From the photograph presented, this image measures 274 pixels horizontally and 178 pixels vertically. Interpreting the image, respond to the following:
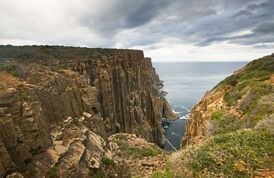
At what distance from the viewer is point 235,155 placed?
16938 millimetres

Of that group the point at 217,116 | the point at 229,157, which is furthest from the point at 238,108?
the point at 229,157

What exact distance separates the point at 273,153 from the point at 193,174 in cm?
444

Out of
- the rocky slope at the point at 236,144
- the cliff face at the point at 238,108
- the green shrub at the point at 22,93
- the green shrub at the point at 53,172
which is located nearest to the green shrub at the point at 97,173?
the green shrub at the point at 53,172

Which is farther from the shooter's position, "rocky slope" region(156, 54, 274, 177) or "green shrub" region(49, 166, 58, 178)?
"green shrub" region(49, 166, 58, 178)

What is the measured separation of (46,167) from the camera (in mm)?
16891

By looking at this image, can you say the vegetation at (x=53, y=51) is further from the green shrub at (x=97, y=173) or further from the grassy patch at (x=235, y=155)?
the grassy patch at (x=235, y=155)

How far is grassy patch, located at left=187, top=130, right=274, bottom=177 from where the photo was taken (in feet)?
51.5

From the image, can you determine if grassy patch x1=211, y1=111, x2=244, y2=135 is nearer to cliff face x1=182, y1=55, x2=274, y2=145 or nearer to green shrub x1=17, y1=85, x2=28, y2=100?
cliff face x1=182, y1=55, x2=274, y2=145

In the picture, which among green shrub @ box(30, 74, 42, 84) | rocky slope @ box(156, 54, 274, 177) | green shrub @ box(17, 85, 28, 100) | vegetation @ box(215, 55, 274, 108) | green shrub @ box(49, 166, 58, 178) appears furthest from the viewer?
vegetation @ box(215, 55, 274, 108)

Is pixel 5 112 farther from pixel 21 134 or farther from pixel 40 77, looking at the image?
pixel 40 77

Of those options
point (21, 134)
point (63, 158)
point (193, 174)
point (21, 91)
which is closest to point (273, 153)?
point (193, 174)

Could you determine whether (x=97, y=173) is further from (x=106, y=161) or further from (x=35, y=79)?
(x=35, y=79)

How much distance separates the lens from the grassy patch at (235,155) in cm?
1569

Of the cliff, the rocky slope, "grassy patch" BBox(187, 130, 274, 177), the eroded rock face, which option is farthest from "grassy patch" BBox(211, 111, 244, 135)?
the eroded rock face
